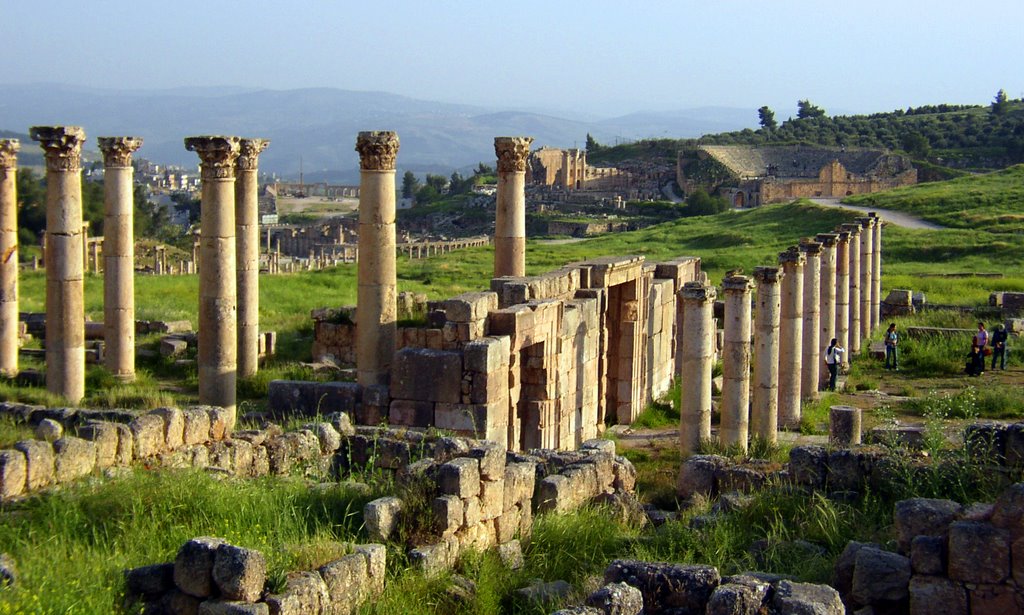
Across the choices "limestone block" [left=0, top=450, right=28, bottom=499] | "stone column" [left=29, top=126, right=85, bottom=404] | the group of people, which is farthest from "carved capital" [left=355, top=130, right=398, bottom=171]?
the group of people

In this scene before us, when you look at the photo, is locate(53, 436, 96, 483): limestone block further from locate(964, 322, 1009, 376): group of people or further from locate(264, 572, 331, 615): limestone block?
locate(964, 322, 1009, 376): group of people

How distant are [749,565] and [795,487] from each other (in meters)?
2.52

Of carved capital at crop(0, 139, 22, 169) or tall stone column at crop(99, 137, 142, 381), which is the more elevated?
carved capital at crop(0, 139, 22, 169)

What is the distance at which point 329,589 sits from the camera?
9398mm

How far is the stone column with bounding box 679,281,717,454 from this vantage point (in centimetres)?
Result: 2030

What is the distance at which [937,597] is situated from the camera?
31.7 ft

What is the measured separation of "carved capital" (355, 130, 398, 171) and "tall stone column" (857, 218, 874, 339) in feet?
56.9

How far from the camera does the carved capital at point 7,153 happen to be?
2339cm

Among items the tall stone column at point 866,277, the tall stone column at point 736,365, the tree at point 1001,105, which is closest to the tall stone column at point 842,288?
the tall stone column at point 866,277

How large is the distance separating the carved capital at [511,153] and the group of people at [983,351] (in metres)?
10.8

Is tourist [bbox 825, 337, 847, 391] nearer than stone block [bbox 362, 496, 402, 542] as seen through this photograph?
No

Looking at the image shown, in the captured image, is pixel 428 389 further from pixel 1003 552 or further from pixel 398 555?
pixel 1003 552

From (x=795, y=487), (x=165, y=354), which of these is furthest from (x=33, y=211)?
(x=795, y=487)

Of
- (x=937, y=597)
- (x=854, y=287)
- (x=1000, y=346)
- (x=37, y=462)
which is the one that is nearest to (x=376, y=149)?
(x=37, y=462)
